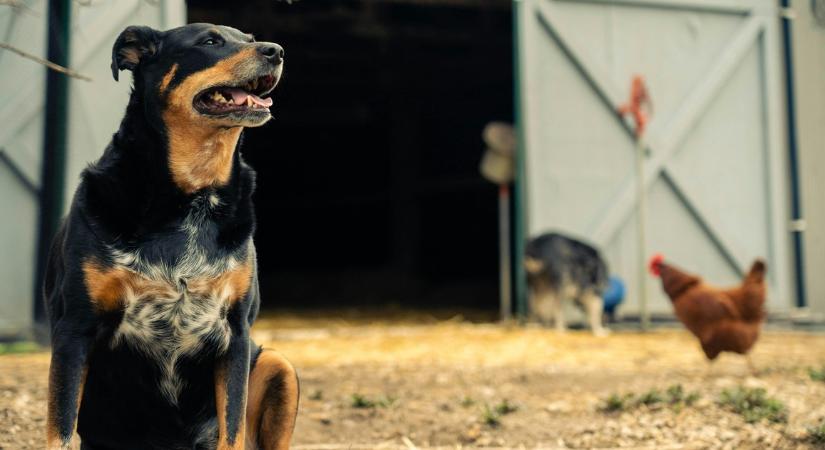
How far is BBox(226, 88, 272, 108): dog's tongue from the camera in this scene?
7.91 feet

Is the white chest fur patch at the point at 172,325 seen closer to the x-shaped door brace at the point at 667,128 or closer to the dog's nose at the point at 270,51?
the dog's nose at the point at 270,51

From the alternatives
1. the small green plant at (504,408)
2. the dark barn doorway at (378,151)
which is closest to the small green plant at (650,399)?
the small green plant at (504,408)

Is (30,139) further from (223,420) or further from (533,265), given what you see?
(223,420)

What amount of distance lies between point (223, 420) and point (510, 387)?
2.89m

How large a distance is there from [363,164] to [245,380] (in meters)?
13.2

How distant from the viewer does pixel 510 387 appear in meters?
5.02

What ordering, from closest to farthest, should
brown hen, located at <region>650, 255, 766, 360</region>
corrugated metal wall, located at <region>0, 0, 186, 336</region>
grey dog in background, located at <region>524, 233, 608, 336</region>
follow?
1. brown hen, located at <region>650, 255, 766, 360</region>
2. corrugated metal wall, located at <region>0, 0, 186, 336</region>
3. grey dog in background, located at <region>524, 233, 608, 336</region>

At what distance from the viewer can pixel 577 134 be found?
8.49 meters

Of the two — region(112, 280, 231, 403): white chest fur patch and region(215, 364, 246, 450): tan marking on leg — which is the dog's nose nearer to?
region(112, 280, 231, 403): white chest fur patch

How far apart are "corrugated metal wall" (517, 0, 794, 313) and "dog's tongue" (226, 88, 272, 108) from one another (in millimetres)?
6085

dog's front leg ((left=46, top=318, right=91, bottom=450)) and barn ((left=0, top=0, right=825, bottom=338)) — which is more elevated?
barn ((left=0, top=0, right=825, bottom=338))

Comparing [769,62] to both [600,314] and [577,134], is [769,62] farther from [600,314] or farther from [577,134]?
[600,314]

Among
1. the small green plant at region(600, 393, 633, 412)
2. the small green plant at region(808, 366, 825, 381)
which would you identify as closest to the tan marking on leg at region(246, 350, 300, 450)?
the small green plant at region(600, 393, 633, 412)

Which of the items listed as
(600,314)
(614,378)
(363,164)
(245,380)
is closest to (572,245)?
(600,314)
